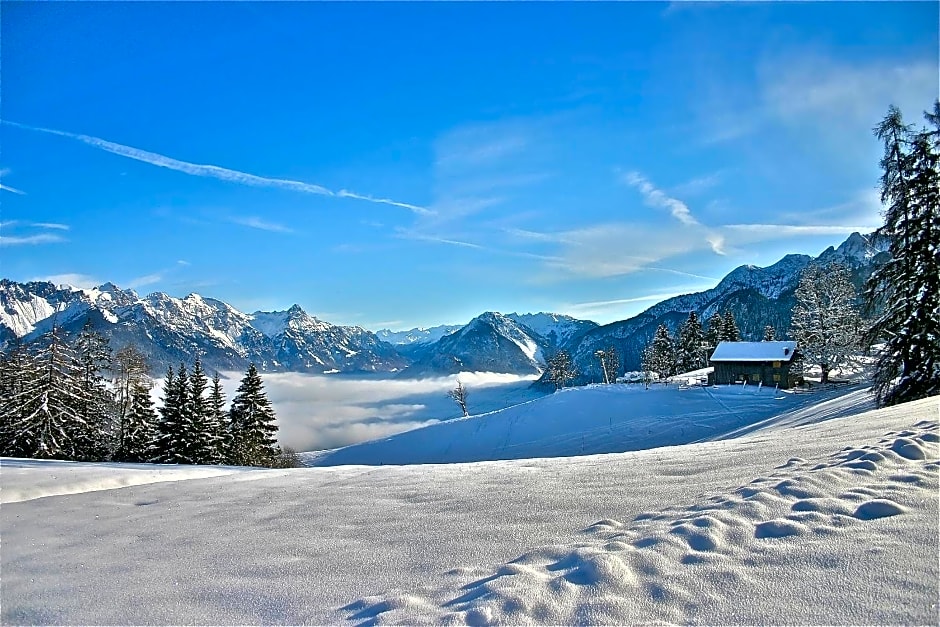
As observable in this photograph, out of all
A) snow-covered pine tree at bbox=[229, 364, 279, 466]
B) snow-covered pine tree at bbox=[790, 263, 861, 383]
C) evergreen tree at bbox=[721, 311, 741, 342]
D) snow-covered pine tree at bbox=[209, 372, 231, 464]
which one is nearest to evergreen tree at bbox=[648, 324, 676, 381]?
evergreen tree at bbox=[721, 311, 741, 342]

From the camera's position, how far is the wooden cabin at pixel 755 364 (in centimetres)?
5472

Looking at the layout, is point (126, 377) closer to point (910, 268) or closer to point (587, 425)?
point (587, 425)

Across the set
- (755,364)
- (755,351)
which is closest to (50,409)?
(755,364)

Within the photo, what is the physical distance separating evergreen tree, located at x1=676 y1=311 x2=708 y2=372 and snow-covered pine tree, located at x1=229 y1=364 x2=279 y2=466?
5282cm

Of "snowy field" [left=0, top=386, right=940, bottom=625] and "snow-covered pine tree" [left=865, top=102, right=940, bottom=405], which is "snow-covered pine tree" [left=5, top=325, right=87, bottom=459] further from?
"snow-covered pine tree" [left=865, top=102, right=940, bottom=405]

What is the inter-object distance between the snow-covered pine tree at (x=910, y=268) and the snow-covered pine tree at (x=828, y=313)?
33.3m

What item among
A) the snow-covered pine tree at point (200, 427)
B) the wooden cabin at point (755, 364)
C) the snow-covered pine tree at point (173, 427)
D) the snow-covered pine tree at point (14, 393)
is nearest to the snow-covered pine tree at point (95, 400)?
the snow-covered pine tree at point (14, 393)

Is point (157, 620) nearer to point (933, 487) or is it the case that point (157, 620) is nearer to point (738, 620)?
point (738, 620)

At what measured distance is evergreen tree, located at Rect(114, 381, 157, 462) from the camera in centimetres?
3241

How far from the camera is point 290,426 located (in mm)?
187250

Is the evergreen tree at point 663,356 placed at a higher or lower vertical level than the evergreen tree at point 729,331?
lower

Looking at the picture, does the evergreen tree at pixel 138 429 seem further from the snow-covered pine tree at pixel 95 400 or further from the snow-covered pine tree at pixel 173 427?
the snow-covered pine tree at pixel 95 400

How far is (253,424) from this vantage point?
37.3m

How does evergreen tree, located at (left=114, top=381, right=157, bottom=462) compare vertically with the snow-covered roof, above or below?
below
